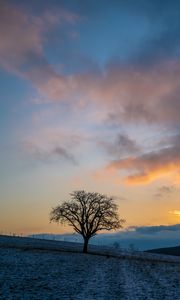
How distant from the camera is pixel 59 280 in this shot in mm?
34000

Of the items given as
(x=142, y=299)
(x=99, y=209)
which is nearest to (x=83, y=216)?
(x=99, y=209)

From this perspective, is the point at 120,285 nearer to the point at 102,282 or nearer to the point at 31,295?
the point at 102,282

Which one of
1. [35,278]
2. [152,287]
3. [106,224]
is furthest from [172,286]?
[106,224]

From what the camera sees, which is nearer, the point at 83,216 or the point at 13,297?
the point at 13,297

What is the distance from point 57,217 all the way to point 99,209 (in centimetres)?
839

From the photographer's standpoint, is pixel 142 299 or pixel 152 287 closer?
pixel 142 299

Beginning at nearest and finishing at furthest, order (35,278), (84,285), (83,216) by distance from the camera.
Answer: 1. (84,285)
2. (35,278)
3. (83,216)

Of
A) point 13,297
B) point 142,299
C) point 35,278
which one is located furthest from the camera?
point 35,278

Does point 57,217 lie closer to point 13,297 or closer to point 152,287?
point 152,287

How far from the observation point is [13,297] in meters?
23.8

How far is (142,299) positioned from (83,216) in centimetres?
5804

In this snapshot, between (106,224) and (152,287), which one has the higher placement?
(106,224)

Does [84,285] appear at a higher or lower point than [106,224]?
lower

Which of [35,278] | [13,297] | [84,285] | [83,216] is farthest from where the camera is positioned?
[83,216]
